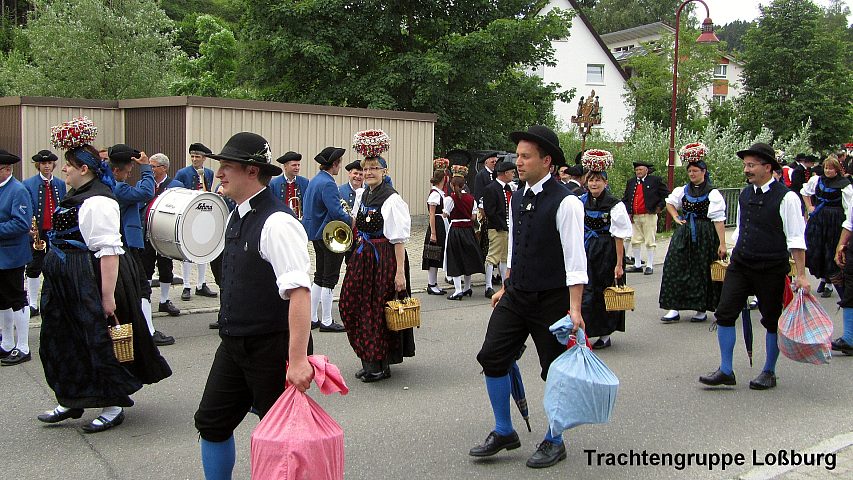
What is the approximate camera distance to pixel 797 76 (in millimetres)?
39969

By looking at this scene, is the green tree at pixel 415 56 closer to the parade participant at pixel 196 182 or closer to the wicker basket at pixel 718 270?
the parade participant at pixel 196 182

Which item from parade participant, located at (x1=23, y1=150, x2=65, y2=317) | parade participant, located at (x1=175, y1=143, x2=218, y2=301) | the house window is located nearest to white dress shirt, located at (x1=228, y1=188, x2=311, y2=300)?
parade participant, located at (x1=23, y1=150, x2=65, y2=317)

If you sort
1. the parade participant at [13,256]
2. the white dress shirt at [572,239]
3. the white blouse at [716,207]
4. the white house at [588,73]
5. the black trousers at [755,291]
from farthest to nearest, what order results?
the white house at [588,73]
the white blouse at [716,207]
the parade participant at [13,256]
the black trousers at [755,291]
the white dress shirt at [572,239]

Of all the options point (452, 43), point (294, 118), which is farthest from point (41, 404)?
point (452, 43)

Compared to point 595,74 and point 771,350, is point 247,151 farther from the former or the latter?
point 595,74

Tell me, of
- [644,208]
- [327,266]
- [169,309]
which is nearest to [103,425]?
[327,266]

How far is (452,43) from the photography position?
20.0 m

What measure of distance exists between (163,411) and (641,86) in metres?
39.6

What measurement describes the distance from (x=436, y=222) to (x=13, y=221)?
6.27 metres

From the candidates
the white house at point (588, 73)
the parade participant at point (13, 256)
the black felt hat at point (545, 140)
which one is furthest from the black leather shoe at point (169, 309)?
the white house at point (588, 73)

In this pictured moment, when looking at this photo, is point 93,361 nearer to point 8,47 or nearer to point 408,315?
point 408,315

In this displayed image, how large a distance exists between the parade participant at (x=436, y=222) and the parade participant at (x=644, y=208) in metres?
3.98

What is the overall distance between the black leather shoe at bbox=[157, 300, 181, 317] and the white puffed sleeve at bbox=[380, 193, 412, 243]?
3.80 m

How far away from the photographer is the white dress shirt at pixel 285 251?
3475 millimetres
